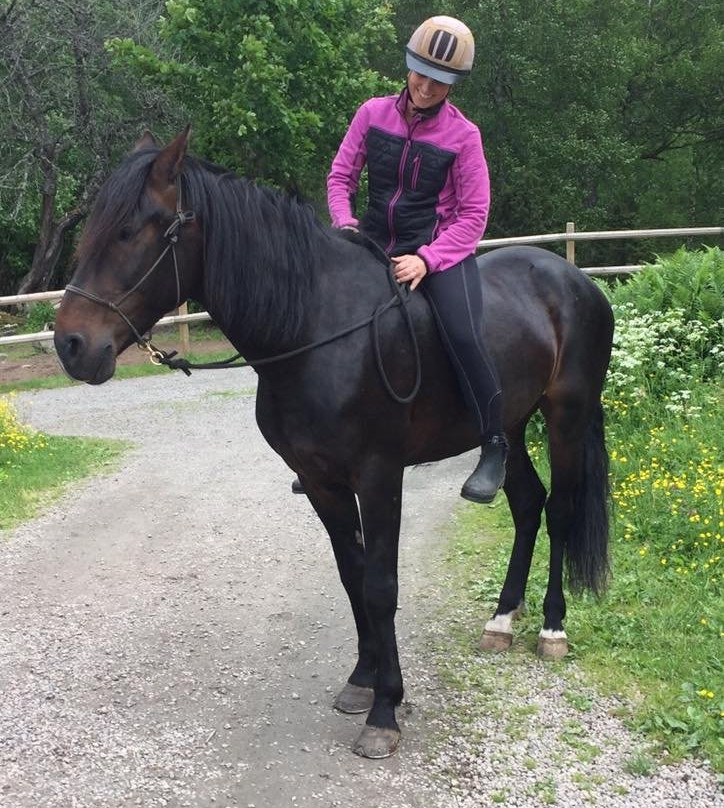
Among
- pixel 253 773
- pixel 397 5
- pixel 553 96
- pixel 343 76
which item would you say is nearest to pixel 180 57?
pixel 343 76

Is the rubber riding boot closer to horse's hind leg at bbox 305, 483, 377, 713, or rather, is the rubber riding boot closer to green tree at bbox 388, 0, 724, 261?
horse's hind leg at bbox 305, 483, 377, 713

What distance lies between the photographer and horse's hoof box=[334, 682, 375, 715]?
11.6ft

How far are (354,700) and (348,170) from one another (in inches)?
89.8

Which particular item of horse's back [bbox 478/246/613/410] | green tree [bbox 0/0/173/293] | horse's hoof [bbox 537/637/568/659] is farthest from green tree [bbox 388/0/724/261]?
horse's hoof [bbox 537/637/568/659]

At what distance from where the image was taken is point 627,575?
4.59 meters

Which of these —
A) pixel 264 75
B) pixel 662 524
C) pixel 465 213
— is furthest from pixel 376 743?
pixel 264 75

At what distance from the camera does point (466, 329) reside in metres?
3.22

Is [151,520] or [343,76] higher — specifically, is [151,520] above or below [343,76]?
below

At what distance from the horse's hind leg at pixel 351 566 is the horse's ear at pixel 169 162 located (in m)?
1.33

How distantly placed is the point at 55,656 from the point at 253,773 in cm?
154

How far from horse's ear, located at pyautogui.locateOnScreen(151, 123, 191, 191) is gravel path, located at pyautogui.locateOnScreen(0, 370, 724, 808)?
2189 mm

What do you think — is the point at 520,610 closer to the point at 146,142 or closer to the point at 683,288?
the point at 146,142

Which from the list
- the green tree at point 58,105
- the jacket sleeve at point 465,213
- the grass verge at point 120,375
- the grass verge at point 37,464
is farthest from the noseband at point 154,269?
the green tree at point 58,105

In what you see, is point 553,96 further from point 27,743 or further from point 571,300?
point 27,743
